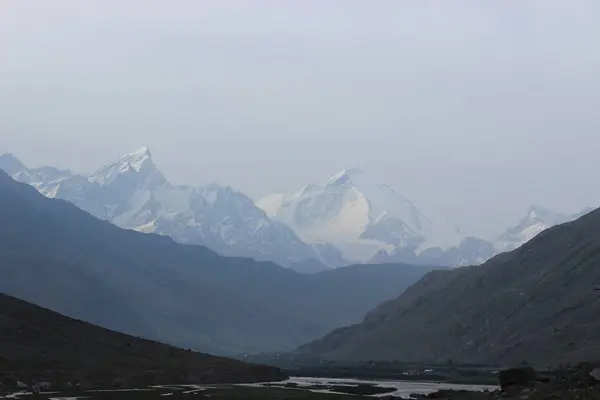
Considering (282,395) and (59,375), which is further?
(59,375)

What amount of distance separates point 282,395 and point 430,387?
137 ft

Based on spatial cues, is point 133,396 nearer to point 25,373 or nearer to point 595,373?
point 25,373

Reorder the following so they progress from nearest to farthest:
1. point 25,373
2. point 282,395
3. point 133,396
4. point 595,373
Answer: point 595,373 < point 133,396 < point 282,395 < point 25,373

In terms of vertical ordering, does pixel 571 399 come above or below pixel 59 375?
below

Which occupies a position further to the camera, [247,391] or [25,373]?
[25,373]

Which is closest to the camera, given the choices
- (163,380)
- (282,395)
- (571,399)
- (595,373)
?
(571,399)

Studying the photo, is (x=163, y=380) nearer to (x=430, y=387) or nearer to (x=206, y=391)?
(x=206, y=391)

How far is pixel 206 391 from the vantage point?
165125 millimetres

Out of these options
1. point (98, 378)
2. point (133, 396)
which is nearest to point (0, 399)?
point (133, 396)

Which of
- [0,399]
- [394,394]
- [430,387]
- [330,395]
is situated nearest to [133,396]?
[0,399]

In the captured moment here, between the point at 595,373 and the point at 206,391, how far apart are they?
2765 inches

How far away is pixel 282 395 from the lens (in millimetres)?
157875

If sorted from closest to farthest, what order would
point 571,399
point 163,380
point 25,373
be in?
point 571,399
point 25,373
point 163,380

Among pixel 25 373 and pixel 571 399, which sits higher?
pixel 25 373
